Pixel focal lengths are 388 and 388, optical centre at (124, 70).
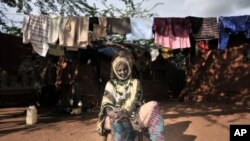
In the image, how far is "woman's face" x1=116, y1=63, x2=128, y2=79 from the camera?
554cm

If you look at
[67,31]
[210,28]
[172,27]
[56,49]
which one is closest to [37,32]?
[67,31]

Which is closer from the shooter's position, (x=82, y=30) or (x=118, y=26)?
(x=82, y=30)

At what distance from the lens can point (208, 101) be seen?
45.2 ft

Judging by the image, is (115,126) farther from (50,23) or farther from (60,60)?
(60,60)

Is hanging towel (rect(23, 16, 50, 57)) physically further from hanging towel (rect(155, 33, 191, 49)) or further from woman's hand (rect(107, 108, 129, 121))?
woman's hand (rect(107, 108, 129, 121))

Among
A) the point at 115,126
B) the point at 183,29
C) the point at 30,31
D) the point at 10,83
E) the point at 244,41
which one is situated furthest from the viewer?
the point at 10,83

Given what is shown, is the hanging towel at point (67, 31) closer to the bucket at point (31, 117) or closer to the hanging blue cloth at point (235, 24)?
the bucket at point (31, 117)

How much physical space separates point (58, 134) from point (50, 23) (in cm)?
323

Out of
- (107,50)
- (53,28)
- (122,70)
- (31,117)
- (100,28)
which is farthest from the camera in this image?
(107,50)

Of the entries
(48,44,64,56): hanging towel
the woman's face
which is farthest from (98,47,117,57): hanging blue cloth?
the woman's face

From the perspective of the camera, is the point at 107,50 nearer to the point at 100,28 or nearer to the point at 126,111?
the point at 100,28

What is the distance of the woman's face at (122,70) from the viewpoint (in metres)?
5.54

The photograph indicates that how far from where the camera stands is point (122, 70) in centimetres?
555

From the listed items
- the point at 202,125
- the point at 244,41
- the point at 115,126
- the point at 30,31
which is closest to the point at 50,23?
the point at 30,31
